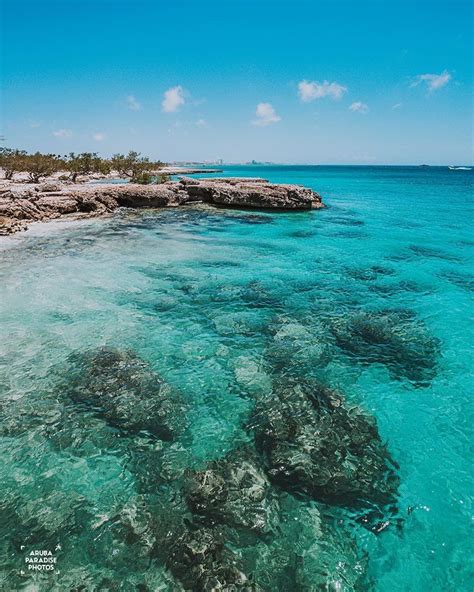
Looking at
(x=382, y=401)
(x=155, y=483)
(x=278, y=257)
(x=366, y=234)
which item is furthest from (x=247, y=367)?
(x=366, y=234)

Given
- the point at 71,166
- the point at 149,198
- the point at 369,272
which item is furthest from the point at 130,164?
the point at 369,272

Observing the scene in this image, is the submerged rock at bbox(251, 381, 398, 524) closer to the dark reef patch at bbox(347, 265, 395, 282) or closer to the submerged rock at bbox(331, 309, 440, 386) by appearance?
the submerged rock at bbox(331, 309, 440, 386)

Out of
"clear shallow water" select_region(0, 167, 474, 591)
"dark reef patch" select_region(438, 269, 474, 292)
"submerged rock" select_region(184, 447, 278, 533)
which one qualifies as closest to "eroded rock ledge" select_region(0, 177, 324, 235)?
"clear shallow water" select_region(0, 167, 474, 591)

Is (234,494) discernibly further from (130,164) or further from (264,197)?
(130,164)

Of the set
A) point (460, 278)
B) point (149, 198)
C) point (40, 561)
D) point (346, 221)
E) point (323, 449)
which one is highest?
point (149, 198)

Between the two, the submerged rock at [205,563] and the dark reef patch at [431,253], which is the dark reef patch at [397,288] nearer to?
the dark reef patch at [431,253]

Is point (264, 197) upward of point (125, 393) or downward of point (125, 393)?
upward

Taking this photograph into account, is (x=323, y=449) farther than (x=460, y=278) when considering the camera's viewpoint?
No
